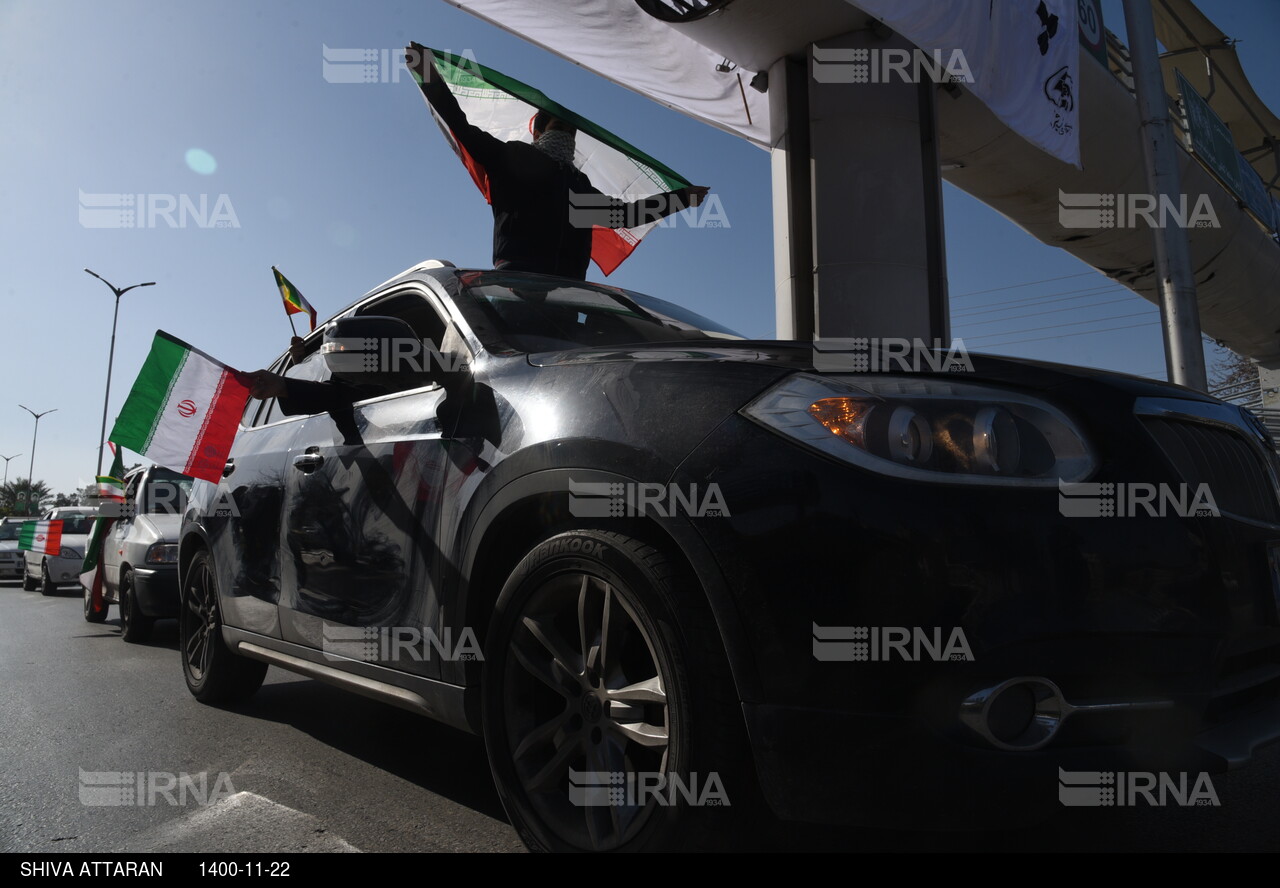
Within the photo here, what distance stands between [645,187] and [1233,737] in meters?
6.47

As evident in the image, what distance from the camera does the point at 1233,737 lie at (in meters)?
1.69

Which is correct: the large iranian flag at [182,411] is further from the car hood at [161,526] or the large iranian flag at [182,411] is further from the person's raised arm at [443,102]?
the car hood at [161,526]

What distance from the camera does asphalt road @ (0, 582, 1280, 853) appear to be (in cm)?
234

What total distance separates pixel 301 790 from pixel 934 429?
244 cm

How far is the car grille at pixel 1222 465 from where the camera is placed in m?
1.85

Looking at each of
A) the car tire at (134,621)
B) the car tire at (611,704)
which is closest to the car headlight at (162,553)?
the car tire at (134,621)

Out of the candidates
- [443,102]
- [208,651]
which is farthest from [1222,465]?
[208,651]

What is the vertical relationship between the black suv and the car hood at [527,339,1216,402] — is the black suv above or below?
below

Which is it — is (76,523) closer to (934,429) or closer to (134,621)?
(134,621)

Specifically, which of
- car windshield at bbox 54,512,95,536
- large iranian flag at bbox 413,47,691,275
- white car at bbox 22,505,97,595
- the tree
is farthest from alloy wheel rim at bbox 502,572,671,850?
the tree

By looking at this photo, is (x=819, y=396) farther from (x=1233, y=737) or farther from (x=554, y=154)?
(x=554, y=154)

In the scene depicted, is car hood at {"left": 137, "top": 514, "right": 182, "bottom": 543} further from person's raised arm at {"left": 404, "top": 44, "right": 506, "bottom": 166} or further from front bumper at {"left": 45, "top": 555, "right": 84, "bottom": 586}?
front bumper at {"left": 45, "top": 555, "right": 84, "bottom": 586}

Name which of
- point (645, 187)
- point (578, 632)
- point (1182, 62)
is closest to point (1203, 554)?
point (578, 632)

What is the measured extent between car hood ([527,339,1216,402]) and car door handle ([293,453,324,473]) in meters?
1.39
